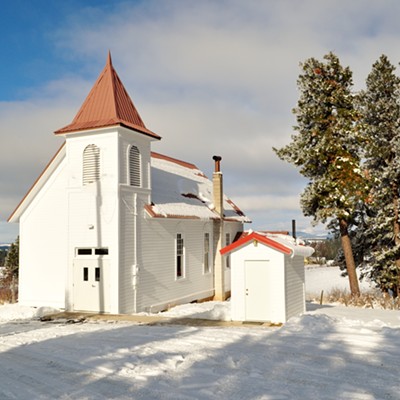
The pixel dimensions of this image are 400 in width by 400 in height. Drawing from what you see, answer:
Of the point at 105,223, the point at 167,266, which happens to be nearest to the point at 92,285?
the point at 105,223

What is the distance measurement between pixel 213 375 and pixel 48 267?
47.0ft

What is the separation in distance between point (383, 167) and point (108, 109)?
16810 mm

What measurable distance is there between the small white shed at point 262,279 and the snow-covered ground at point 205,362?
143 centimetres

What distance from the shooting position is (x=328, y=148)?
85.5 feet

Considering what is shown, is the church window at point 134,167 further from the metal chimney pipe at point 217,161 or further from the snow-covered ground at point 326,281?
the snow-covered ground at point 326,281

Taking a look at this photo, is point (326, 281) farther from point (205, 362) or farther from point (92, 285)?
point (205, 362)

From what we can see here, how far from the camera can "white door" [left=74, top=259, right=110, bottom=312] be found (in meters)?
19.3

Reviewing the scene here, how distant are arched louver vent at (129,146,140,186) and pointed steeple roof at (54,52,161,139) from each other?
3.08 ft

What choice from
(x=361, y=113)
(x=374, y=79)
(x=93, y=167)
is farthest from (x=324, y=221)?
(x=93, y=167)

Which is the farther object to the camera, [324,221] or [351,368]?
[324,221]

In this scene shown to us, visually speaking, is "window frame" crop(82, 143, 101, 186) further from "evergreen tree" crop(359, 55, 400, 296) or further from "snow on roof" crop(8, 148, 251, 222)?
"evergreen tree" crop(359, 55, 400, 296)

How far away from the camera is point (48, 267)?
21484mm

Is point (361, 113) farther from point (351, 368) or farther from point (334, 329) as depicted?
point (351, 368)

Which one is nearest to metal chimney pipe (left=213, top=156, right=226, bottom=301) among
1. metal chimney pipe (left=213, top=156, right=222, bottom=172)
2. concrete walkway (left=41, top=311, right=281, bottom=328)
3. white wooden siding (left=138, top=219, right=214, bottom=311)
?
metal chimney pipe (left=213, top=156, right=222, bottom=172)
